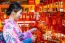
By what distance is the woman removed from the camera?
306 cm

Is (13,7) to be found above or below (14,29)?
above

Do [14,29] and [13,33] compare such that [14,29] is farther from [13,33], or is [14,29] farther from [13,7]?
[13,7]

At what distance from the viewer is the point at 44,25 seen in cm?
307

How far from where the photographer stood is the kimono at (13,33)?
120 inches

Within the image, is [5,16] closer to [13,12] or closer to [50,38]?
[13,12]

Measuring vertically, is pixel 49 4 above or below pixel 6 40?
above

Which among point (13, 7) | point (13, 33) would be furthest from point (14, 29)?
point (13, 7)

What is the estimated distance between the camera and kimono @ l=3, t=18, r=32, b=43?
3059 mm

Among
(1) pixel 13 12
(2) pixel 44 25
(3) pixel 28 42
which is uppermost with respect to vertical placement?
(1) pixel 13 12

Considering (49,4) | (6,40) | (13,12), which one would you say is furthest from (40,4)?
(6,40)

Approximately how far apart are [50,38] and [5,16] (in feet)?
2.04

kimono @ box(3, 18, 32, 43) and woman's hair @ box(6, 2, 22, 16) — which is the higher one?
woman's hair @ box(6, 2, 22, 16)

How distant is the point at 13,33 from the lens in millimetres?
3072

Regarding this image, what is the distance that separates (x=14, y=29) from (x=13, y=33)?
51mm
